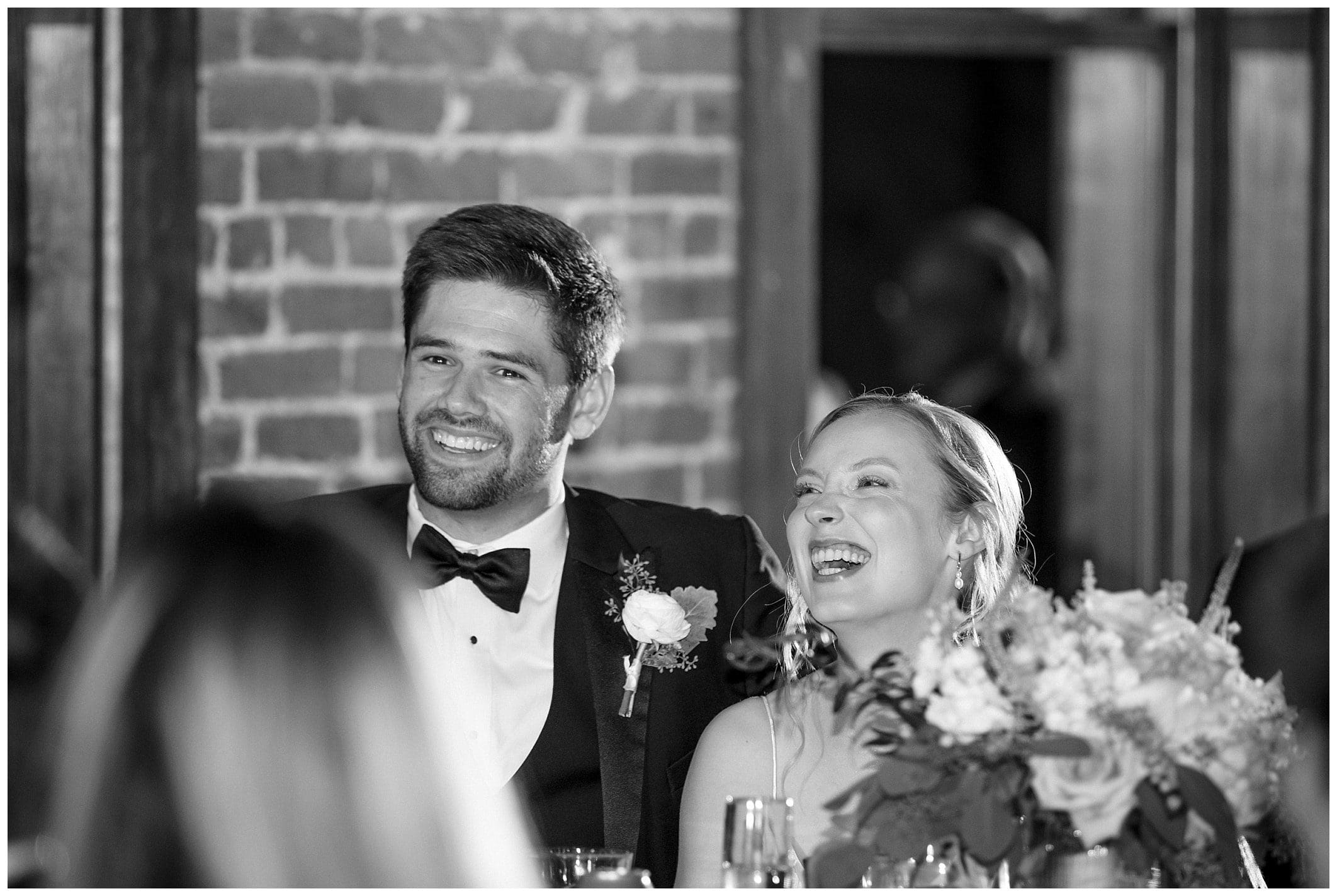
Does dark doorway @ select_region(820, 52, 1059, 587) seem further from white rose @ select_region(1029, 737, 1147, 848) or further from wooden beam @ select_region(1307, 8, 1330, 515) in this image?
white rose @ select_region(1029, 737, 1147, 848)

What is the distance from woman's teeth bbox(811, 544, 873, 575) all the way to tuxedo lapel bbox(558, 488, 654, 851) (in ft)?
1.32

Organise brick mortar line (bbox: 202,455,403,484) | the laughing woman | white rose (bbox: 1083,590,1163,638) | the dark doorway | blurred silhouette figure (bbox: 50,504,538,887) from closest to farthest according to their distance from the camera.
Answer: blurred silhouette figure (bbox: 50,504,538,887)
white rose (bbox: 1083,590,1163,638)
the laughing woman
brick mortar line (bbox: 202,455,403,484)
the dark doorway

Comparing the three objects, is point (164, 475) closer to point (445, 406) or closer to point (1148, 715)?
point (445, 406)

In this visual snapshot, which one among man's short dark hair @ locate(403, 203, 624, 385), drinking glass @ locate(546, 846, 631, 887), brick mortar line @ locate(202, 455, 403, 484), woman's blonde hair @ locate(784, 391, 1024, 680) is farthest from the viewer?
brick mortar line @ locate(202, 455, 403, 484)

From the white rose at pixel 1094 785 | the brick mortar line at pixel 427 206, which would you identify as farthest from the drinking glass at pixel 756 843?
the brick mortar line at pixel 427 206

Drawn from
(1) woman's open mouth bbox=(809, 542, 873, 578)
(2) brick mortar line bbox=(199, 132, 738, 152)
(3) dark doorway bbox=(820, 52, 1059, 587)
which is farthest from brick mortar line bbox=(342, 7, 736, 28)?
(3) dark doorway bbox=(820, 52, 1059, 587)

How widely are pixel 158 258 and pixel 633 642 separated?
1.53 metres

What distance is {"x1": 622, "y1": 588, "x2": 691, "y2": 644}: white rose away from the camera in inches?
A: 105

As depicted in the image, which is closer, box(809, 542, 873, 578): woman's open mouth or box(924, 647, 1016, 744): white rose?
box(924, 647, 1016, 744): white rose

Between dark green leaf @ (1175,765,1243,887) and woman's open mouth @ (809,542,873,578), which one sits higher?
woman's open mouth @ (809,542,873,578)

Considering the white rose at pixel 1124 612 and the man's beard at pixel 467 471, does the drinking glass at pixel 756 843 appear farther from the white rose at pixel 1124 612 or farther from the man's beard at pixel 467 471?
the man's beard at pixel 467 471

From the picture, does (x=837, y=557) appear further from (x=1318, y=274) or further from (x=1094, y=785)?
(x=1318, y=274)

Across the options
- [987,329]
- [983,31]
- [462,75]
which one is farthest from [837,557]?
[987,329]

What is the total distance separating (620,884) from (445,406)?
1.03 m
